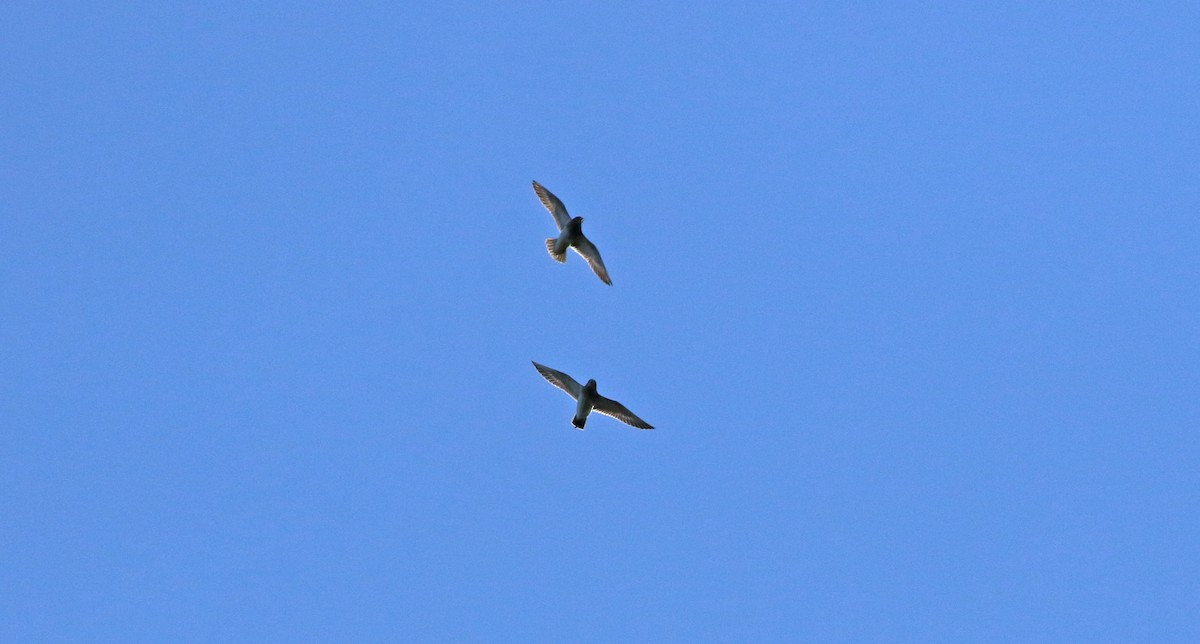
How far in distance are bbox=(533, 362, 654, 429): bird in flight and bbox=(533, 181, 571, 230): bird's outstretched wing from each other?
3.62 metres

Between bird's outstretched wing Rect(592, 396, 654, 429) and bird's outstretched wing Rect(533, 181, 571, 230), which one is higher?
bird's outstretched wing Rect(533, 181, 571, 230)

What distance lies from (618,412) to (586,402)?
1101mm

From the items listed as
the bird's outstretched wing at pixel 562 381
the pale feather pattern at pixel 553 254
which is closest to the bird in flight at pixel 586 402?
the bird's outstretched wing at pixel 562 381

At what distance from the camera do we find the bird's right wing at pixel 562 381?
2262cm

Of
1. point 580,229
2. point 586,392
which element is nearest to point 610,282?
point 580,229

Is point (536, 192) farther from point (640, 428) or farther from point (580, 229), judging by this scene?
point (640, 428)

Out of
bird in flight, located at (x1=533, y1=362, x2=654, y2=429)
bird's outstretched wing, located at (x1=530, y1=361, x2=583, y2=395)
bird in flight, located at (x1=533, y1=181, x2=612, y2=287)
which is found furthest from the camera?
bird in flight, located at (x1=533, y1=181, x2=612, y2=287)

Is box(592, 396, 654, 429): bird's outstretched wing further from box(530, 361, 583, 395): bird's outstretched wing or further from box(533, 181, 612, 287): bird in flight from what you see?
box(533, 181, 612, 287): bird in flight

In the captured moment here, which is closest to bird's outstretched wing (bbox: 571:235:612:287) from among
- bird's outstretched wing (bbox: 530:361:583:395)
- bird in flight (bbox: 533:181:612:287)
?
bird in flight (bbox: 533:181:612:287)

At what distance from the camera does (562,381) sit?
22.8 m

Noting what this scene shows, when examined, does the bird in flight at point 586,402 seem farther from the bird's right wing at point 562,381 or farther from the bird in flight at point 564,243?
the bird in flight at point 564,243

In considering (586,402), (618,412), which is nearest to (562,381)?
(586,402)

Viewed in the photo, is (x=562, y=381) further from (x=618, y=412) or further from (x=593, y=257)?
(x=593, y=257)

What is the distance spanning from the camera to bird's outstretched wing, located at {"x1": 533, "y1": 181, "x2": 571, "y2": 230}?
2381cm
